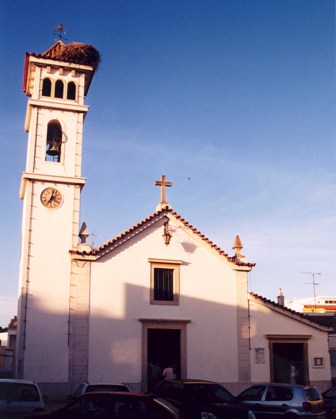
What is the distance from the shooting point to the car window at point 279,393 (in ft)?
47.8

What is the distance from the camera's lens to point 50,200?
2228cm

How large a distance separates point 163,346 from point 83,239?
5.66 m

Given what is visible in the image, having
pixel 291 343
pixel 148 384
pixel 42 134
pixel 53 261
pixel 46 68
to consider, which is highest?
pixel 46 68

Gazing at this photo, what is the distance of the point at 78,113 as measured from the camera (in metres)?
23.9

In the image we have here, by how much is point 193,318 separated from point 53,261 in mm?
6382

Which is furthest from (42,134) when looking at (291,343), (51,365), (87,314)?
(291,343)

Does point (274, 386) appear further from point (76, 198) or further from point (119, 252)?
point (76, 198)

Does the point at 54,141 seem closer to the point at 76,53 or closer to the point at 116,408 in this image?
the point at 76,53

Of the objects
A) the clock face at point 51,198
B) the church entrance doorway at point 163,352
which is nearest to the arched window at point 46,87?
the clock face at point 51,198

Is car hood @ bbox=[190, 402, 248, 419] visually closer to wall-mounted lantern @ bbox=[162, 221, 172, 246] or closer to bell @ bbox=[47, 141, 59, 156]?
wall-mounted lantern @ bbox=[162, 221, 172, 246]

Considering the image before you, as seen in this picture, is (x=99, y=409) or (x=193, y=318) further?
(x=193, y=318)

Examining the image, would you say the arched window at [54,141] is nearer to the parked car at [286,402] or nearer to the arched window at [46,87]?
the arched window at [46,87]

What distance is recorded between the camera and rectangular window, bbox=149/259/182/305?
22094 mm

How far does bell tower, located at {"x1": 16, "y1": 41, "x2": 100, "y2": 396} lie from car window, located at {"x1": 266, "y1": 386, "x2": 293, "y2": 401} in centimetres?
878
